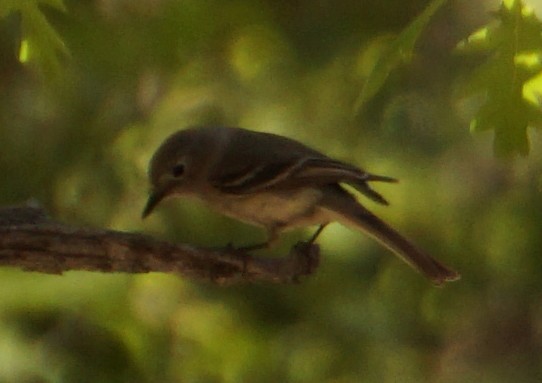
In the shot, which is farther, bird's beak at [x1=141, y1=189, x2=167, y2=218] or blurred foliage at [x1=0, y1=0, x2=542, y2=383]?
blurred foliage at [x1=0, y1=0, x2=542, y2=383]

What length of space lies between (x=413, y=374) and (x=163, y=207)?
81cm

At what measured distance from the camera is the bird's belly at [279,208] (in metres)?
1.76

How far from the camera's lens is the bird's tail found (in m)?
1.52

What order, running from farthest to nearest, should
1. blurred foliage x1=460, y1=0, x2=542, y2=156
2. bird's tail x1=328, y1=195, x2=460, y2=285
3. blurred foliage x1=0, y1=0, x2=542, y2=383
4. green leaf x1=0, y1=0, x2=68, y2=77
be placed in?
blurred foliage x1=0, y1=0, x2=542, y2=383, bird's tail x1=328, y1=195, x2=460, y2=285, green leaf x1=0, y1=0, x2=68, y2=77, blurred foliage x1=460, y1=0, x2=542, y2=156

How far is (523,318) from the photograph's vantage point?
263 centimetres

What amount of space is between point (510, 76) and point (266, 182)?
0.70m

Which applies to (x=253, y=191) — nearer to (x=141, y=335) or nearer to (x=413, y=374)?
(x=141, y=335)

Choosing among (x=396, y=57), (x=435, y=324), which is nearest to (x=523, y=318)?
(x=435, y=324)

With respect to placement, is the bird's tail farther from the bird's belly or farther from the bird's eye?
the bird's eye

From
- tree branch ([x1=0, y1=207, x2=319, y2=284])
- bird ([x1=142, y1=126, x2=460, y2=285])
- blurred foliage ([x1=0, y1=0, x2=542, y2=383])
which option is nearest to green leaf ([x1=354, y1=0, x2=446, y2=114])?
tree branch ([x1=0, y1=207, x2=319, y2=284])

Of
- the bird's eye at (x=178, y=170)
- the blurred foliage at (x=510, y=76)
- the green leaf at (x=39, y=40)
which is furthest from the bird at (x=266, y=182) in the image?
the blurred foliage at (x=510, y=76)

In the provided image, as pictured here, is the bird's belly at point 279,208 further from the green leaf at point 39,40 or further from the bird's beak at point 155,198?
the green leaf at point 39,40

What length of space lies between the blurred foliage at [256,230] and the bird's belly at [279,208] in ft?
2.02

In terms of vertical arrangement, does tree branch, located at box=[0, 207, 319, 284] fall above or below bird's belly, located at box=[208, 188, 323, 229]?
below
